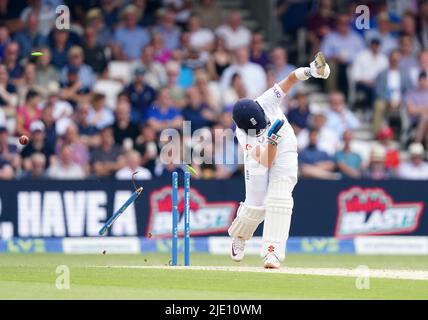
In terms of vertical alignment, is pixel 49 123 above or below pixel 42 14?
below

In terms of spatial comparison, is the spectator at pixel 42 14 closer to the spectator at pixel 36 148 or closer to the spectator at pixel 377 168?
the spectator at pixel 36 148

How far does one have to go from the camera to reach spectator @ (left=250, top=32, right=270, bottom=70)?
2092 centimetres

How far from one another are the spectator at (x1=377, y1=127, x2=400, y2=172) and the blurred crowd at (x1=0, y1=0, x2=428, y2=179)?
2 centimetres

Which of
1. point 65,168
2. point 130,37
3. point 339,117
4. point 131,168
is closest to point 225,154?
point 131,168

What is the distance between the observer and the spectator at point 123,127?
745 inches

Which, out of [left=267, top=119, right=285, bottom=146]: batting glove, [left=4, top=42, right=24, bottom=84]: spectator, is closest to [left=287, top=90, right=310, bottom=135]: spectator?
[left=4, top=42, right=24, bottom=84]: spectator

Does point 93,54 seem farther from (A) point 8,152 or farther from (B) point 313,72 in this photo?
(B) point 313,72

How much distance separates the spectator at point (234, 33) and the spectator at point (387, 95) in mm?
2304

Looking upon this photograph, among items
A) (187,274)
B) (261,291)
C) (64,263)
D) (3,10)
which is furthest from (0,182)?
(261,291)

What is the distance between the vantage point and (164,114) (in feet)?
63.5

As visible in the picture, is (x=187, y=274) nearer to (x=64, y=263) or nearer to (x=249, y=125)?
(x=249, y=125)

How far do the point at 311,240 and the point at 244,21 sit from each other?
231 inches

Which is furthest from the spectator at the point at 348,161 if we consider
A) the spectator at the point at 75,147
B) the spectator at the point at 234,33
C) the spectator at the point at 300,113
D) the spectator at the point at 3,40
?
the spectator at the point at 3,40

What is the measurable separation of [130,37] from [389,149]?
4.51 metres
